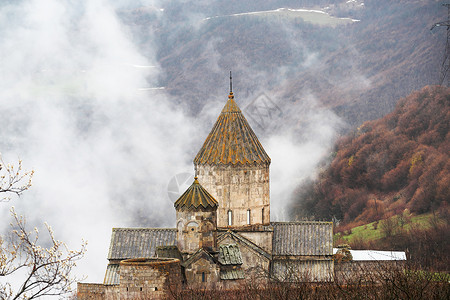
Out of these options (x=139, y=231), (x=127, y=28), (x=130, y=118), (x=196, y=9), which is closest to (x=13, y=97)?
(x=130, y=118)

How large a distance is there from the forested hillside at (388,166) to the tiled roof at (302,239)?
2210cm

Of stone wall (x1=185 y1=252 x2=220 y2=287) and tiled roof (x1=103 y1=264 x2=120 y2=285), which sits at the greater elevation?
tiled roof (x1=103 y1=264 x2=120 y2=285)

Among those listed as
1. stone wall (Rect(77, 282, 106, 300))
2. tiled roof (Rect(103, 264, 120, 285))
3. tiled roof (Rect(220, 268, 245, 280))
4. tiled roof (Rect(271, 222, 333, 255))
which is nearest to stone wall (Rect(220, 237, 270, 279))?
tiled roof (Rect(271, 222, 333, 255))

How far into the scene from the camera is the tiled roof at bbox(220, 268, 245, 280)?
23.8 meters

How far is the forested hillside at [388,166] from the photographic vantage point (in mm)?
51094

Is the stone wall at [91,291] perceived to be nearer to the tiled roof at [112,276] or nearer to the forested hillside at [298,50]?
the tiled roof at [112,276]

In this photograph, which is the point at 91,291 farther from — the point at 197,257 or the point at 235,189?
the point at 235,189

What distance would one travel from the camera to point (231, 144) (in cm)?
2688

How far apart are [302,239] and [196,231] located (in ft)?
16.4

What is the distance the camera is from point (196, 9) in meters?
81.0

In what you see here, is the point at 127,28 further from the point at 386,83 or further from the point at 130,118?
the point at 386,83

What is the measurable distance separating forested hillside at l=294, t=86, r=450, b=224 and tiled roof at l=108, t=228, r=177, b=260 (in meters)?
24.0

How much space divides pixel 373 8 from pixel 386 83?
11.8m

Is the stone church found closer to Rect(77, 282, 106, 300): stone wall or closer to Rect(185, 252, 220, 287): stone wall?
Rect(77, 282, 106, 300): stone wall
